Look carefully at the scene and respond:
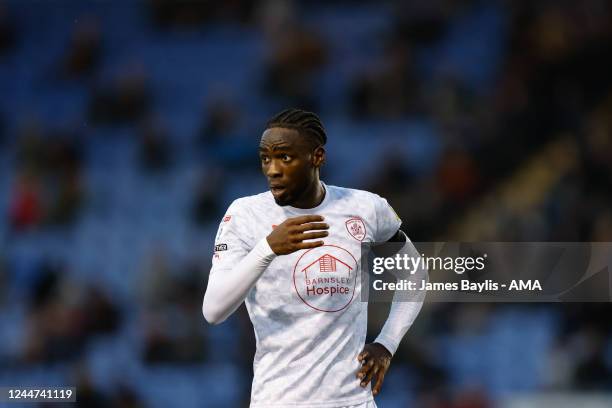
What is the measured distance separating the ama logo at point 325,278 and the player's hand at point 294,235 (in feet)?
1.12

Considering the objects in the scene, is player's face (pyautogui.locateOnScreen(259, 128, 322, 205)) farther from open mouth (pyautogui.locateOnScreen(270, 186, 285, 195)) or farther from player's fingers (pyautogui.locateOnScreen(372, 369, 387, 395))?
player's fingers (pyautogui.locateOnScreen(372, 369, 387, 395))

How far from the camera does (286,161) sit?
13.5 feet

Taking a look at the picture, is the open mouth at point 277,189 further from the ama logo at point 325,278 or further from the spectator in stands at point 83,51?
the spectator in stands at point 83,51

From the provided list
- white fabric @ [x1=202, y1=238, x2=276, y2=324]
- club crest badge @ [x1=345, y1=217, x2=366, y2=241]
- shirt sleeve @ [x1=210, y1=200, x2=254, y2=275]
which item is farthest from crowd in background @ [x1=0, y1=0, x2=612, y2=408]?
white fabric @ [x1=202, y1=238, x2=276, y2=324]

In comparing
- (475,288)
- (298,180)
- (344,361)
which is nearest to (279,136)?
(298,180)

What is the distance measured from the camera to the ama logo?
414 centimetres

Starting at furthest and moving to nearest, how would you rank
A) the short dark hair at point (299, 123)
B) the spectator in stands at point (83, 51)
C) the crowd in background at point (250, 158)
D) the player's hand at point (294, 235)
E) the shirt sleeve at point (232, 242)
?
the spectator in stands at point (83, 51), the crowd in background at point (250, 158), the short dark hair at point (299, 123), the shirt sleeve at point (232, 242), the player's hand at point (294, 235)

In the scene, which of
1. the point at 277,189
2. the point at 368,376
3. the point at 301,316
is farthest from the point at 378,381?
the point at 277,189

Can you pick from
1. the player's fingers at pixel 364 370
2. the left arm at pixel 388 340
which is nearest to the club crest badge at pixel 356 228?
the left arm at pixel 388 340

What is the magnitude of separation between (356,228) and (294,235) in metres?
0.61

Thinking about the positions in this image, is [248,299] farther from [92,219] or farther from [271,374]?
[92,219]

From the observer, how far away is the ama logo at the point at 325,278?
414 centimetres

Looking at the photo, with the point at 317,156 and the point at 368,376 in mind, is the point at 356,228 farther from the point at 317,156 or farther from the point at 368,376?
the point at 368,376

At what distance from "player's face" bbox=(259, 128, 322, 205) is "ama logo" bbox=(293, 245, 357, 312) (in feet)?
0.87
